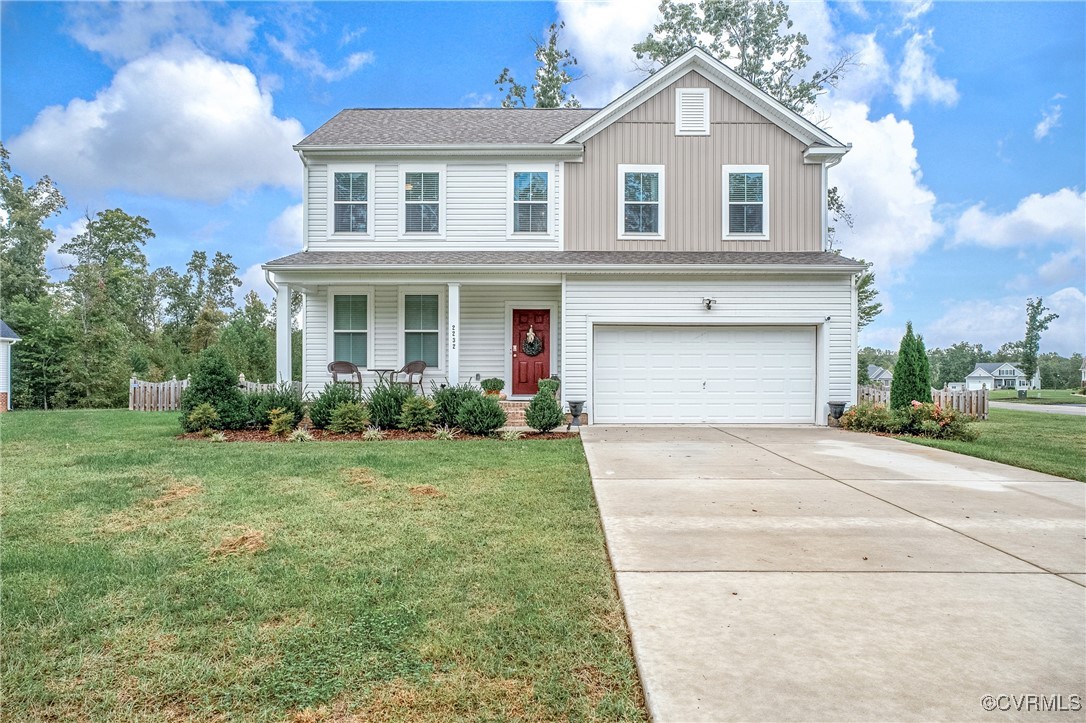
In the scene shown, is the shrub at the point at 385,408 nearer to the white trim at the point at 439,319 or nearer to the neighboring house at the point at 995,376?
the white trim at the point at 439,319

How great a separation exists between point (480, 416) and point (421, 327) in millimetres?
3954

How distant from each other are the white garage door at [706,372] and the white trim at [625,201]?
208 cm

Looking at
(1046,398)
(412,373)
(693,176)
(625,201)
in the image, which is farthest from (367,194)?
(1046,398)

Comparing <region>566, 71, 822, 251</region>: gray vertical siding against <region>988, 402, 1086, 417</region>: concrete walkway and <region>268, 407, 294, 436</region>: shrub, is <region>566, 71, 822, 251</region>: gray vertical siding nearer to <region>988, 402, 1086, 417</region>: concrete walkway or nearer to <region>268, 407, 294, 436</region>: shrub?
<region>268, 407, 294, 436</region>: shrub

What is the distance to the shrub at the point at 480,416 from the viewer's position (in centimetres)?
927

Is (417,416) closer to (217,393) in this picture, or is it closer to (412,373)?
(412,373)

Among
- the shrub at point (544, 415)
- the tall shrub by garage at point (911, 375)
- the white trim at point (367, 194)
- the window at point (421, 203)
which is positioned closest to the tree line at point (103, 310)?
the white trim at point (367, 194)

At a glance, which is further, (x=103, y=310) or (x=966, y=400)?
(x=103, y=310)

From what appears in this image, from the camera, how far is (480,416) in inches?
365

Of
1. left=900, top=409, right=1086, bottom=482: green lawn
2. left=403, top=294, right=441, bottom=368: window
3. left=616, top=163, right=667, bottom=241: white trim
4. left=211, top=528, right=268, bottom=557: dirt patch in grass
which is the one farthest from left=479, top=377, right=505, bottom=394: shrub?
left=211, top=528, right=268, bottom=557: dirt patch in grass

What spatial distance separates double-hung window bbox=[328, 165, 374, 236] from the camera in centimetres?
1223

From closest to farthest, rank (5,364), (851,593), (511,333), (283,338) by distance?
(851,593), (283,338), (511,333), (5,364)

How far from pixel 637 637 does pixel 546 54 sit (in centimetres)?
2473

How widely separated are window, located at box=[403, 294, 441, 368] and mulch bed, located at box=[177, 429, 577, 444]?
3.01 meters
